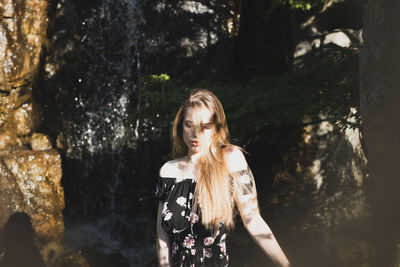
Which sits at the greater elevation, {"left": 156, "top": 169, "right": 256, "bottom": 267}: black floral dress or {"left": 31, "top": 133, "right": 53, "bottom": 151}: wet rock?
{"left": 31, "top": 133, "right": 53, "bottom": 151}: wet rock

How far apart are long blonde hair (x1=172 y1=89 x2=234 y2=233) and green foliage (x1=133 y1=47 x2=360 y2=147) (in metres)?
2.54

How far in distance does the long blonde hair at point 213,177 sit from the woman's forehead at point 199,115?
0.02 m

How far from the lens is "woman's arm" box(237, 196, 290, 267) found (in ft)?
7.77

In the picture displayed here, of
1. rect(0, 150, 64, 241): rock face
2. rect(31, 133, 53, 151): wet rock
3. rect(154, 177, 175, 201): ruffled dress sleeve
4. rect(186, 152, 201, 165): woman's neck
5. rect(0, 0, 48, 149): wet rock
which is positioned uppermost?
rect(0, 0, 48, 149): wet rock

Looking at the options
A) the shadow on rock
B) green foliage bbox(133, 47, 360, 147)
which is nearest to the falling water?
the shadow on rock

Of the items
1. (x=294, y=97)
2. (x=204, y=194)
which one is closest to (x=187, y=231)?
(x=204, y=194)

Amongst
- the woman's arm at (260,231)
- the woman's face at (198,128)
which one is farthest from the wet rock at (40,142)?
the woman's arm at (260,231)

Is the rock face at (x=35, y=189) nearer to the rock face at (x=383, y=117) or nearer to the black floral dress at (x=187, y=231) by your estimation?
the black floral dress at (x=187, y=231)

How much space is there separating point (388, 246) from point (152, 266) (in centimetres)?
581

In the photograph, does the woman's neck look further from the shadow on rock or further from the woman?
the shadow on rock

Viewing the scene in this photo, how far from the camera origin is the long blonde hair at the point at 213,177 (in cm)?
248

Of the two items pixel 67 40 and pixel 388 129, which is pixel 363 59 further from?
pixel 67 40

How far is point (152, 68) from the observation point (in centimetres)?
942

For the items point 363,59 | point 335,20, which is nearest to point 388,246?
point 363,59
